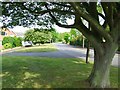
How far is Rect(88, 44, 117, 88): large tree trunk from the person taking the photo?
858 cm

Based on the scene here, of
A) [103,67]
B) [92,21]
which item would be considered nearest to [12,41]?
[103,67]

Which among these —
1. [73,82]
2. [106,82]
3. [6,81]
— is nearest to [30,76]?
[6,81]

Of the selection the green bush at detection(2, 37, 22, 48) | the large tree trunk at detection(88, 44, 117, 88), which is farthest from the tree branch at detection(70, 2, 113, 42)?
the green bush at detection(2, 37, 22, 48)

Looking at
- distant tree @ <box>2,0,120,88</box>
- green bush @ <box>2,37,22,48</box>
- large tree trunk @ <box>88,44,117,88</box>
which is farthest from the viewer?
green bush @ <box>2,37,22,48</box>

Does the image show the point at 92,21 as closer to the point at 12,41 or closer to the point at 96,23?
the point at 96,23

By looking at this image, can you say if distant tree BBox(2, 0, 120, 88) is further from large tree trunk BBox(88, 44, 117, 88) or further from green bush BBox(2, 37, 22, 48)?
green bush BBox(2, 37, 22, 48)

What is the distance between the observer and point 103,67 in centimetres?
873

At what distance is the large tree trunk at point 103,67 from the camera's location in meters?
8.58

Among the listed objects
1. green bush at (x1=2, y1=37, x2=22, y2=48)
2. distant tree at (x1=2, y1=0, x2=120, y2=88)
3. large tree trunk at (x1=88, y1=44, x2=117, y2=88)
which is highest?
distant tree at (x1=2, y1=0, x2=120, y2=88)

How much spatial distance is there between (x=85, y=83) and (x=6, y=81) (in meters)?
3.43

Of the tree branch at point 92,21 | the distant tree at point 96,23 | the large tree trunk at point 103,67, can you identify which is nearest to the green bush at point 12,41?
the distant tree at point 96,23

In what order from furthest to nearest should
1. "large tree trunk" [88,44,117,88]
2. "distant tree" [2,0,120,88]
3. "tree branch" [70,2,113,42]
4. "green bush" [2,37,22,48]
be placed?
"green bush" [2,37,22,48] → "large tree trunk" [88,44,117,88] → "distant tree" [2,0,120,88] → "tree branch" [70,2,113,42]

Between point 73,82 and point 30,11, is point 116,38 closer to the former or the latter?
point 73,82

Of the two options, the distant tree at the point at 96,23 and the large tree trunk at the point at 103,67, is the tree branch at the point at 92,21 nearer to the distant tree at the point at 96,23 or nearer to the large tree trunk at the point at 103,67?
the distant tree at the point at 96,23
